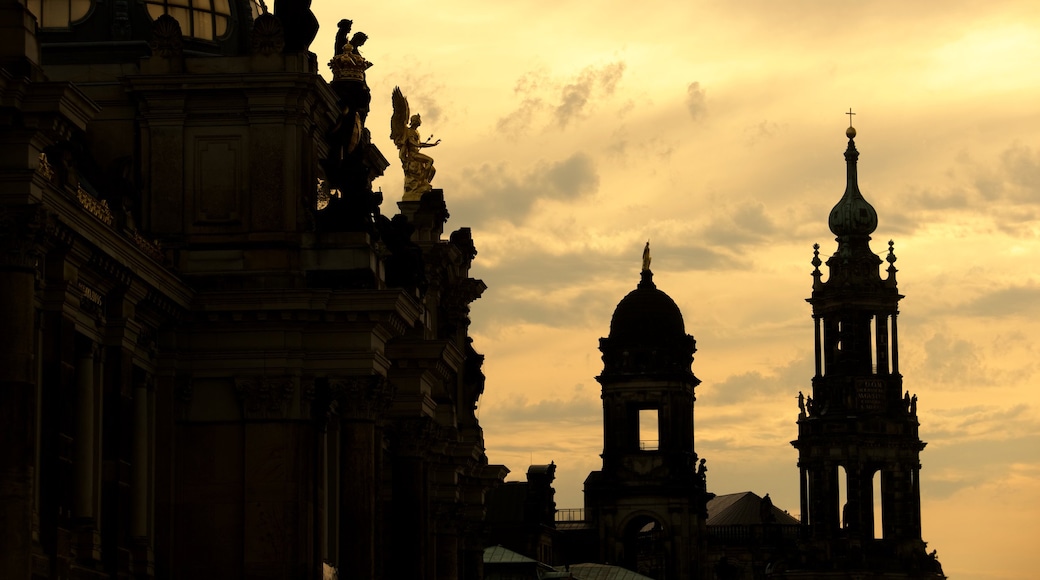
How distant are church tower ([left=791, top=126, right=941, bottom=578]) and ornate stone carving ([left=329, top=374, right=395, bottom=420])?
119 meters

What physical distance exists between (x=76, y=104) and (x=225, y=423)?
14.4 m

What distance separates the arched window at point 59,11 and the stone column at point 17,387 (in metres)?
17.4

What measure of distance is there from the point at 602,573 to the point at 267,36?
83405 mm

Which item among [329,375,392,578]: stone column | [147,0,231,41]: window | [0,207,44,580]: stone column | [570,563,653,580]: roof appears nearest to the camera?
[0,207,44,580]: stone column

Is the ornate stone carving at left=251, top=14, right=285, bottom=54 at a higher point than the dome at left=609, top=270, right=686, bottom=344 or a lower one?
lower

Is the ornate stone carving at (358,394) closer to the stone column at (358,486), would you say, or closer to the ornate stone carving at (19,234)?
the stone column at (358,486)

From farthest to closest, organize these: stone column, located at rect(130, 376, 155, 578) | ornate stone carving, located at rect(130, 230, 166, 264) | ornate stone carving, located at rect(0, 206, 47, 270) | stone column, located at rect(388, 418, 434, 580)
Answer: stone column, located at rect(388, 418, 434, 580) < stone column, located at rect(130, 376, 155, 578) < ornate stone carving, located at rect(130, 230, 166, 264) < ornate stone carving, located at rect(0, 206, 47, 270)

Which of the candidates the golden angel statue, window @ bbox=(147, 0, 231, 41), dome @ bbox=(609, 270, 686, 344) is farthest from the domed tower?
window @ bbox=(147, 0, 231, 41)

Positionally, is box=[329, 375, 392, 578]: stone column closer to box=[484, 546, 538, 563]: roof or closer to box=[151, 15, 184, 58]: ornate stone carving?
box=[151, 15, 184, 58]: ornate stone carving

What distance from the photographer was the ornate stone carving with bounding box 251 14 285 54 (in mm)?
61312

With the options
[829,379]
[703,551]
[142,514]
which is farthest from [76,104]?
[829,379]

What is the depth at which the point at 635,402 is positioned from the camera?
153 metres

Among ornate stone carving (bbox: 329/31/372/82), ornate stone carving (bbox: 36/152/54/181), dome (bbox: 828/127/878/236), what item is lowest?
ornate stone carving (bbox: 36/152/54/181)

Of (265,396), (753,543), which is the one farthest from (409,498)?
(753,543)
